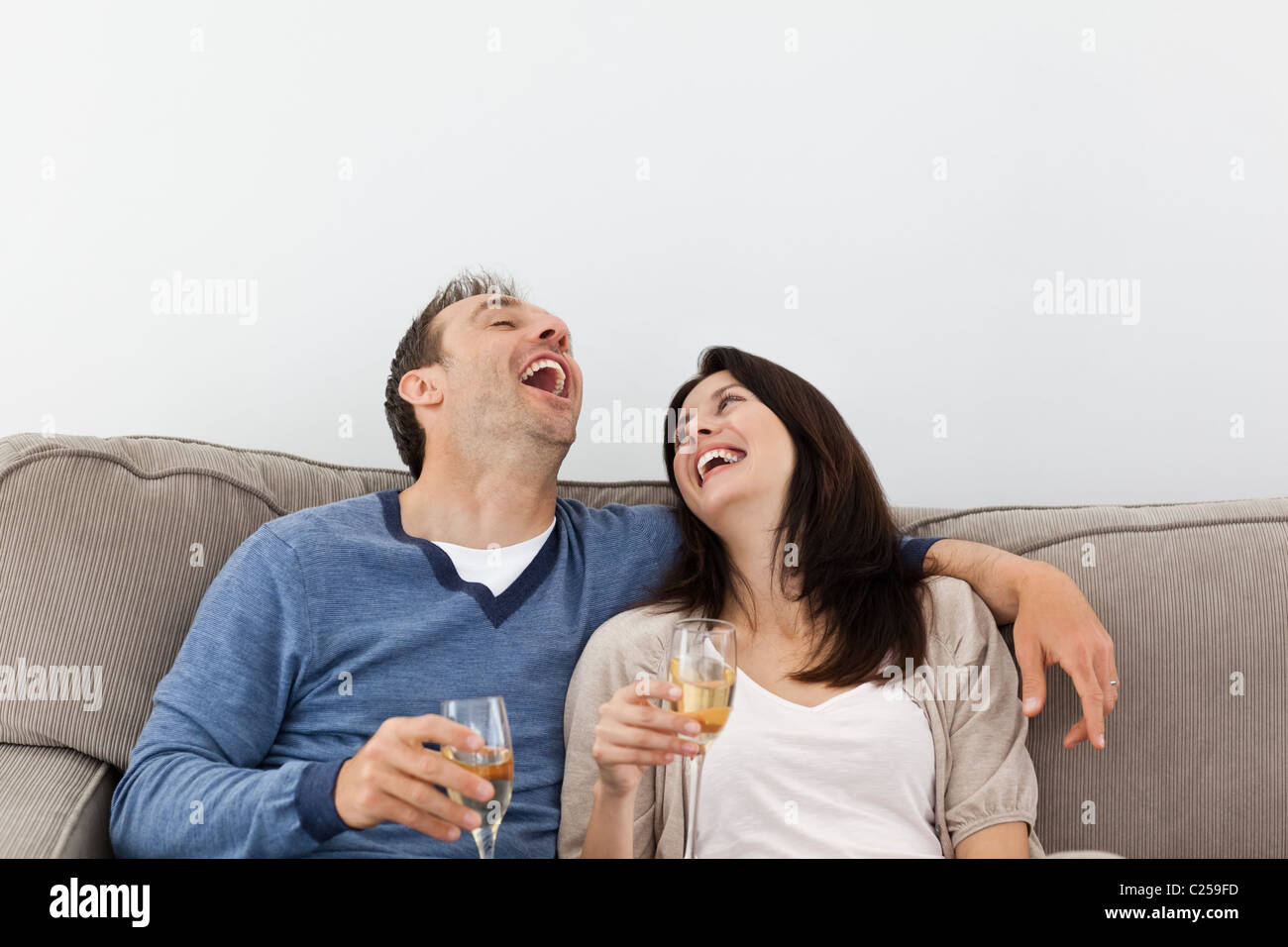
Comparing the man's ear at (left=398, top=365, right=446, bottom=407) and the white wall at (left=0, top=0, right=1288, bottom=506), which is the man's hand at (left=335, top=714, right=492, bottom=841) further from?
the white wall at (left=0, top=0, right=1288, bottom=506)

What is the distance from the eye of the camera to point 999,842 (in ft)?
4.60

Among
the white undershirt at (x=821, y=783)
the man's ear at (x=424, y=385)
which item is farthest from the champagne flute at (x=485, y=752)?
the man's ear at (x=424, y=385)

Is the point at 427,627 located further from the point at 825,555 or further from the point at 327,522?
the point at 825,555

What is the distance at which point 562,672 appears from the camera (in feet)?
5.25

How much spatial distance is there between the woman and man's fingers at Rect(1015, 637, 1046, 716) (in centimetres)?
7

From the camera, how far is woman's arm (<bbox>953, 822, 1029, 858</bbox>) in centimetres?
139

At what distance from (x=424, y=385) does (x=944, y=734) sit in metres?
1.06

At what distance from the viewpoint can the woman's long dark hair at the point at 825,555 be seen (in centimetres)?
156

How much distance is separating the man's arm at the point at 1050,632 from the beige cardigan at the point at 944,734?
0.17 ft

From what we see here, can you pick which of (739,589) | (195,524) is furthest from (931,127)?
(195,524)
